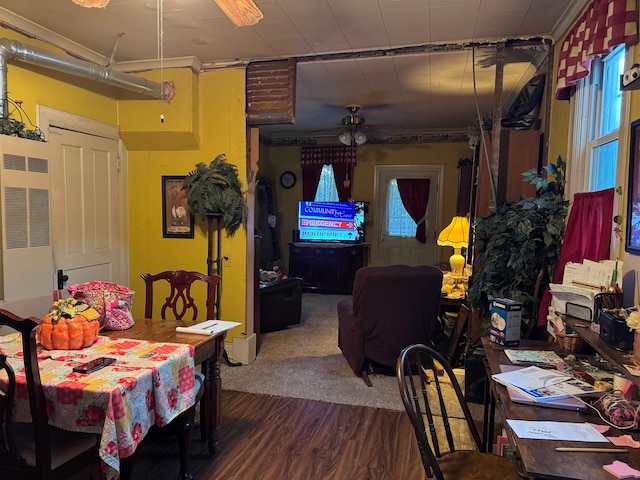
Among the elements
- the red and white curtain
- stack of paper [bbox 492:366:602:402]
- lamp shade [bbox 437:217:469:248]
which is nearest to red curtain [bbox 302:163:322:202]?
the red and white curtain

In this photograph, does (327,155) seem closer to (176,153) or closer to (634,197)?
(176,153)

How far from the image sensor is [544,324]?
8.30ft

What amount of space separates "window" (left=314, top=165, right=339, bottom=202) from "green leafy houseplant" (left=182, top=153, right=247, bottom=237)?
12.0 feet

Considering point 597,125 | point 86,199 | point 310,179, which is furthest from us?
point 310,179

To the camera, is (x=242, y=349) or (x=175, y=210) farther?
(x=175, y=210)

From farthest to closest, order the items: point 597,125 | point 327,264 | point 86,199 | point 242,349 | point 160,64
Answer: point 327,264 < point 242,349 < point 160,64 < point 86,199 < point 597,125

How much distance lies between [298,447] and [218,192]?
2054 millimetres

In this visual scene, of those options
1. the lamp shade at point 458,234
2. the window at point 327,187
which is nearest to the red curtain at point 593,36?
the lamp shade at point 458,234

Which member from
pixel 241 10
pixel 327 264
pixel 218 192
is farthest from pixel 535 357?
pixel 327 264

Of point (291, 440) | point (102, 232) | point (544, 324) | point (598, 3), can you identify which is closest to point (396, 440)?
point (291, 440)

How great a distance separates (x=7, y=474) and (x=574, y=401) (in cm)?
206

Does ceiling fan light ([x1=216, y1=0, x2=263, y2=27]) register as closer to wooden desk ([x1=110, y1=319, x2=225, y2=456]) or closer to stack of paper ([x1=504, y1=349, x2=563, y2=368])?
wooden desk ([x1=110, y1=319, x2=225, y2=456])

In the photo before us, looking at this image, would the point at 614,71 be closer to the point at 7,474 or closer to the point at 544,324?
the point at 544,324

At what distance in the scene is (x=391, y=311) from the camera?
131 inches
